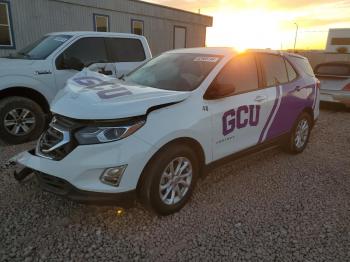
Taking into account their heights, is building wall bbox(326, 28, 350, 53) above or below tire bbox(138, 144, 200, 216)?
above

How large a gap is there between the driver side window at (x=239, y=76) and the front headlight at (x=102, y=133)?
→ 1262mm

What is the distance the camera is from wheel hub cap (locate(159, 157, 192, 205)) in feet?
10.2

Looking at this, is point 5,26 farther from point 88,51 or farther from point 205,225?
point 205,225

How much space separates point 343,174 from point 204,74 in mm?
2693

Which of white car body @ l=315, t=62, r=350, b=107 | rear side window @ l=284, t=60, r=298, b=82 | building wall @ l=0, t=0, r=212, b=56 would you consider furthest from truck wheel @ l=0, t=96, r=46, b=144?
building wall @ l=0, t=0, r=212, b=56

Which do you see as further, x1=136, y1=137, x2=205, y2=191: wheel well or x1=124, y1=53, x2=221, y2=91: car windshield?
x1=124, y1=53, x2=221, y2=91: car windshield

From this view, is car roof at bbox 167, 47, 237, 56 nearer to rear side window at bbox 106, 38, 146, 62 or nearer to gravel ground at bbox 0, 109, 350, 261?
gravel ground at bbox 0, 109, 350, 261

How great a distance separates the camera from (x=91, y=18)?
623 inches

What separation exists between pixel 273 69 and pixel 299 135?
1.38 metres

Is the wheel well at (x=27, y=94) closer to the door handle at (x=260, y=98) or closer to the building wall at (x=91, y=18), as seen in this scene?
the door handle at (x=260, y=98)

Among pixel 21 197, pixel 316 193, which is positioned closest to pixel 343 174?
pixel 316 193

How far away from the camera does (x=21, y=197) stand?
3.49 metres

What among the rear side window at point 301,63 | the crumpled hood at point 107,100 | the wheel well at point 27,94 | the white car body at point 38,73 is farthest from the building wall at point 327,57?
the crumpled hood at point 107,100

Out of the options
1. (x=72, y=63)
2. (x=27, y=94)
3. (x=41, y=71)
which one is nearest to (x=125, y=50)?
(x=72, y=63)
